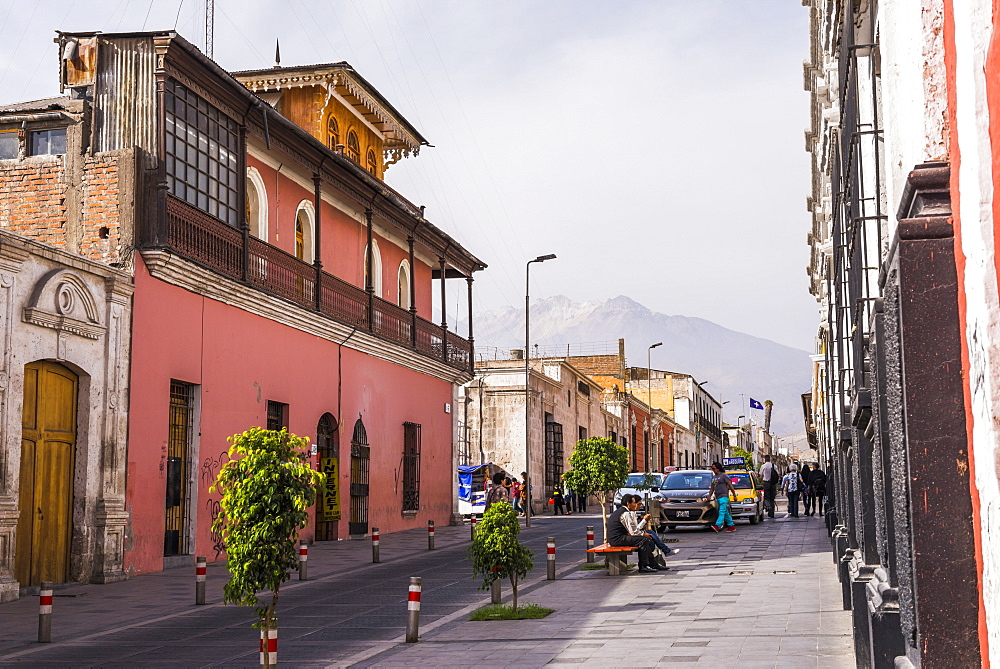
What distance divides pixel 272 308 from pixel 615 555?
8666 mm

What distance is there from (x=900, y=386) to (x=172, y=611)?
11.0 meters

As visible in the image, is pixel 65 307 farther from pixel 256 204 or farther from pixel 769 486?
pixel 769 486

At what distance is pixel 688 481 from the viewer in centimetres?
2983

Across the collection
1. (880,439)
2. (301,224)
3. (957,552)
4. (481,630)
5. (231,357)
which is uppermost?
(301,224)

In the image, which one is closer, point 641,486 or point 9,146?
point 9,146

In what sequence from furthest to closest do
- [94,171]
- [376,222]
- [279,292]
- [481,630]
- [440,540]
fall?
[376,222]
[440,540]
[279,292]
[94,171]
[481,630]

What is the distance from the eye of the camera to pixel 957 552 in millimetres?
4277

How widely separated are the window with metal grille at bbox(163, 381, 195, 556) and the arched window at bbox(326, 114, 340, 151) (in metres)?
11.4

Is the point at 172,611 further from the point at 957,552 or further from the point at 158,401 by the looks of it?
the point at 957,552

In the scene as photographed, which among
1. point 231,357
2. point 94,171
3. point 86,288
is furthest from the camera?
point 231,357

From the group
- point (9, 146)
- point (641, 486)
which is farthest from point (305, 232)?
point (641, 486)

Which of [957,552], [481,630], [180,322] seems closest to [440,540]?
[180,322]

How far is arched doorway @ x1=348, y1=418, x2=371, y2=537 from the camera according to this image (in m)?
26.7

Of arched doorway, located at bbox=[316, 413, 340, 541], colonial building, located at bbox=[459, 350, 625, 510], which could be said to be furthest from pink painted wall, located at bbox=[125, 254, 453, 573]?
colonial building, located at bbox=[459, 350, 625, 510]
